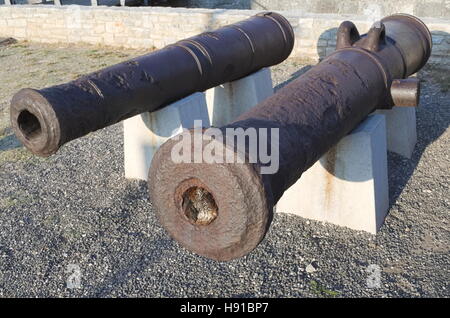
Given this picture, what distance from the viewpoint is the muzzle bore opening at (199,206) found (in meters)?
2.33

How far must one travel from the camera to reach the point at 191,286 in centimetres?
351

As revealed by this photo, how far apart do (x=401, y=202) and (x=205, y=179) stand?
2.67 m

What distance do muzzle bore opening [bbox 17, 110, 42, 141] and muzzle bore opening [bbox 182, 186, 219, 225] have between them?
1.86m

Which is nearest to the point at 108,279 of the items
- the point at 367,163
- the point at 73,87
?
the point at 73,87

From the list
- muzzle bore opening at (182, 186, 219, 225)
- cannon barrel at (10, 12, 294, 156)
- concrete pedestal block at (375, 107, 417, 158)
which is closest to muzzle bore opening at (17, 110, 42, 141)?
cannon barrel at (10, 12, 294, 156)

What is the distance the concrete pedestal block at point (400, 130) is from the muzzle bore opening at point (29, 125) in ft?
10.7

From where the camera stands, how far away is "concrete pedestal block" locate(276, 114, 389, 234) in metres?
3.88

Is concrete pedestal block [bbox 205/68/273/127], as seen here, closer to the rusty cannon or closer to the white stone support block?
the white stone support block

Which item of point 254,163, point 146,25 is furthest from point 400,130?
point 146,25

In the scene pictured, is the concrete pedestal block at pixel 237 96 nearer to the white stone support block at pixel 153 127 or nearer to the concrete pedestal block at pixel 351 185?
the white stone support block at pixel 153 127

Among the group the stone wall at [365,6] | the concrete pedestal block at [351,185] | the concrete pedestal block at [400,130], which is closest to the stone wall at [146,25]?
the concrete pedestal block at [400,130]
